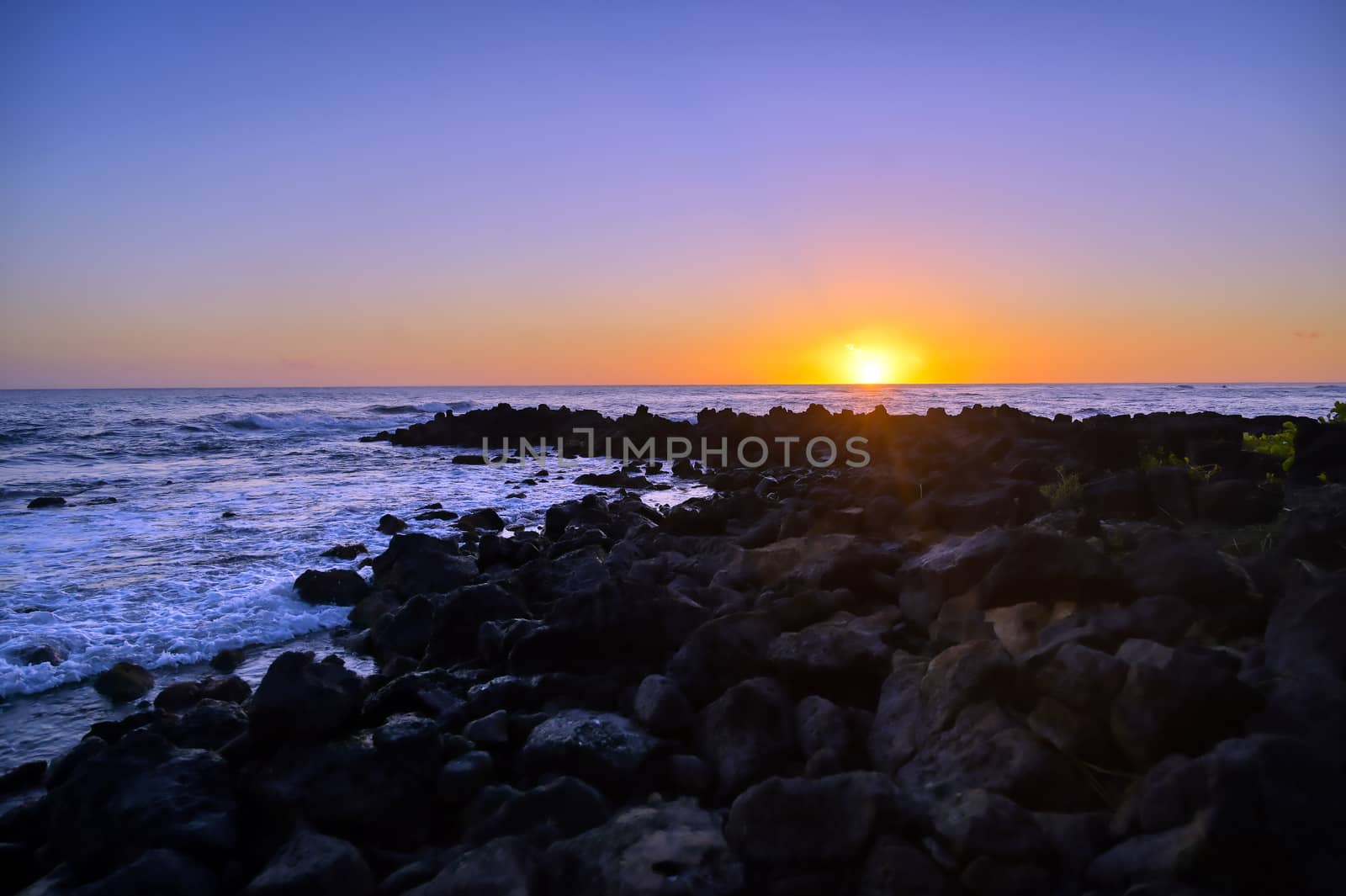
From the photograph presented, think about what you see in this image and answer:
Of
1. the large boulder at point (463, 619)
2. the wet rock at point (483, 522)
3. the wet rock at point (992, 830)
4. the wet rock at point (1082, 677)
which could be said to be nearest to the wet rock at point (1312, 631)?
the wet rock at point (1082, 677)

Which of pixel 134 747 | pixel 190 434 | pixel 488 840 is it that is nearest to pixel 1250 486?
pixel 488 840

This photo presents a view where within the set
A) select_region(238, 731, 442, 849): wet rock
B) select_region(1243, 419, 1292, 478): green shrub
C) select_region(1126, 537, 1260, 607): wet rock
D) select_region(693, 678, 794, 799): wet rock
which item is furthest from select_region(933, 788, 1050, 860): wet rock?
select_region(1243, 419, 1292, 478): green shrub

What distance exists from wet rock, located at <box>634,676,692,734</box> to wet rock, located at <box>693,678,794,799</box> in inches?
5.5

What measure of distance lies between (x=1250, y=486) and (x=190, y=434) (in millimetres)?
46749

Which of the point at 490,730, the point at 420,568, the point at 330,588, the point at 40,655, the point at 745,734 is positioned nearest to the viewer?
the point at 745,734

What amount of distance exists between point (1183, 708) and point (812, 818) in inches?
74.0

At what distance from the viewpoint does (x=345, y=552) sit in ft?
43.4

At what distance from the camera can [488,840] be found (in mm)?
4363

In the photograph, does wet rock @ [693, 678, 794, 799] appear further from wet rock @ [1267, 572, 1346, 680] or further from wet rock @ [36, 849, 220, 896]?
wet rock @ [36, 849, 220, 896]

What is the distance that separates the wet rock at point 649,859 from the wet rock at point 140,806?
7.46ft

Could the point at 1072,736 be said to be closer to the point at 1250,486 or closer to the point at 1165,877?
the point at 1165,877

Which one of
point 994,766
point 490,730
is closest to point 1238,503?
point 994,766

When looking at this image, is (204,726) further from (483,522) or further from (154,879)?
(483,522)

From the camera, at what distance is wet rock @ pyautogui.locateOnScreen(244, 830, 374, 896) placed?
161 inches
